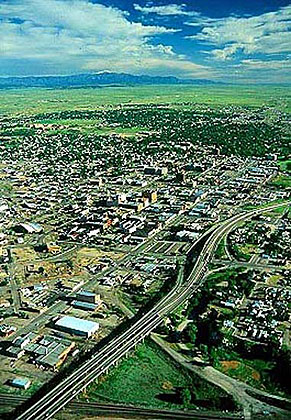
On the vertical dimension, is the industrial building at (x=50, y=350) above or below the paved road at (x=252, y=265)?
below

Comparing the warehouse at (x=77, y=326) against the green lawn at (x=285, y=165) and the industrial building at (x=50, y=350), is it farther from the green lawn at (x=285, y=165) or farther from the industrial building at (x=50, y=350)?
the green lawn at (x=285, y=165)

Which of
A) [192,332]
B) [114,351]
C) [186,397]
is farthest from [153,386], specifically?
[192,332]

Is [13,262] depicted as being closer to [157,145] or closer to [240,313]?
[240,313]

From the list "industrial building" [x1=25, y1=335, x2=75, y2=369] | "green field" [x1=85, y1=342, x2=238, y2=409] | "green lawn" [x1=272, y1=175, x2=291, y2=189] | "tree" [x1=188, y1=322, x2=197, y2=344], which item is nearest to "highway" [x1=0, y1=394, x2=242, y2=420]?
"green field" [x1=85, y1=342, x2=238, y2=409]

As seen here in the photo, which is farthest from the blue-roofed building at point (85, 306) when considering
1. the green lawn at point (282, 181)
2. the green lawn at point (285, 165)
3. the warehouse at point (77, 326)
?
the green lawn at point (285, 165)

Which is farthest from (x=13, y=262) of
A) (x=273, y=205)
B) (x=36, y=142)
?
(x=36, y=142)
